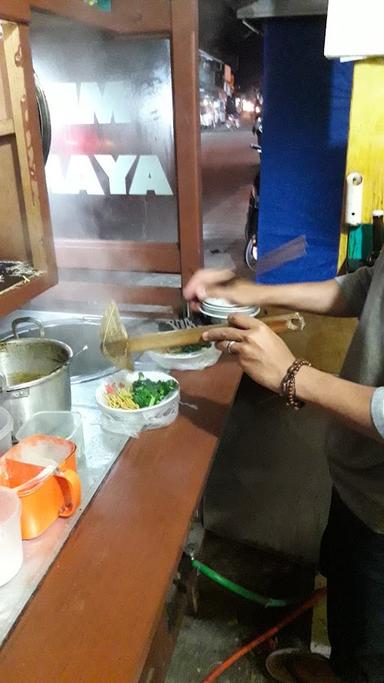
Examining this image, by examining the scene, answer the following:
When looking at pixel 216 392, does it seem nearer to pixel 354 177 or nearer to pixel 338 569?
pixel 338 569

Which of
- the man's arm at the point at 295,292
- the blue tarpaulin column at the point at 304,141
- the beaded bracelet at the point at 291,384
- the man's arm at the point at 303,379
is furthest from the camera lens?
the blue tarpaulin column at the point at 304,141

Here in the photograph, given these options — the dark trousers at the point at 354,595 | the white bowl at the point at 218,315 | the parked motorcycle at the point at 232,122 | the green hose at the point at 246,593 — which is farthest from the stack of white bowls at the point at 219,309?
the parked motorcycle at the point at 232,122

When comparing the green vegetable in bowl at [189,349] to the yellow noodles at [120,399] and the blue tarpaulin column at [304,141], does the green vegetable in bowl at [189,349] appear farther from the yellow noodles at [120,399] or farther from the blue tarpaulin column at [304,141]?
the blue tarpaulin column at [304,141]

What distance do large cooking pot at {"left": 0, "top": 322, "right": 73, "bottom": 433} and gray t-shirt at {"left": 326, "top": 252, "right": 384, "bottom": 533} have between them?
681mm

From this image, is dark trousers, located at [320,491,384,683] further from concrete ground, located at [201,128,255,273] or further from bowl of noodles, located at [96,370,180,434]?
concrete ground, located at [201,128,255,273]

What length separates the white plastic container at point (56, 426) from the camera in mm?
1278

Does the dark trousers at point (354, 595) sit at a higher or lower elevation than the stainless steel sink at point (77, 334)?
lower

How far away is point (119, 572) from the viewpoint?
3.28 ft

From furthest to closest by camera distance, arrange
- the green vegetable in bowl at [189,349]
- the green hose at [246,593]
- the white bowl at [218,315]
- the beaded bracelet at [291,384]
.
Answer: the green hose at [246,593]
the white bowl at [218,315]
the green vegetable in bowl at [189,349]
the beaded bracelet at [291,384]

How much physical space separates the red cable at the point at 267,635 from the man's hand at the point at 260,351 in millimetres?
1172

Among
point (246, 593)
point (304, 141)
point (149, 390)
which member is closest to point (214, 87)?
point (304, 141)

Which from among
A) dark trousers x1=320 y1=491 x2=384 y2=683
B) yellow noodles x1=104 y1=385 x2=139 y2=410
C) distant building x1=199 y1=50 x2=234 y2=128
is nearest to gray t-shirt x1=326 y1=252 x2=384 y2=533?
dark trousers x1=320 y1=491 x2=384 y2=683

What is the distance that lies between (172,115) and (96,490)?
130cm

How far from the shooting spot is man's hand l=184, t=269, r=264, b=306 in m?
1.60
